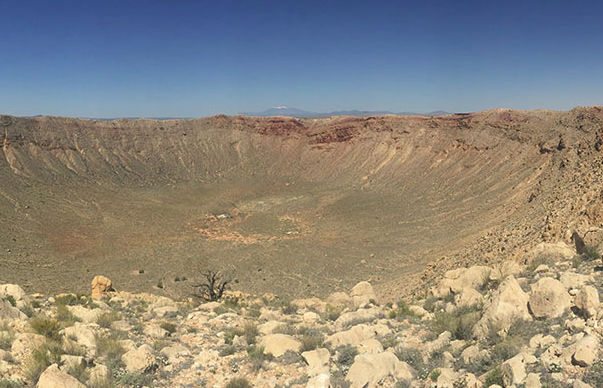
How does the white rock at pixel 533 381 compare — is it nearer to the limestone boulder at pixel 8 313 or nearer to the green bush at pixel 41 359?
the green bush at pixel 41 359

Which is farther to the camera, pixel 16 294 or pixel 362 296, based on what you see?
pixel 362 296

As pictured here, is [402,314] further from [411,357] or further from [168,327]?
[168,327]

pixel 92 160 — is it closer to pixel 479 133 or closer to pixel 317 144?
pixel 317 144

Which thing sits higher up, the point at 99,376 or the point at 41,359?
the point at 41,359

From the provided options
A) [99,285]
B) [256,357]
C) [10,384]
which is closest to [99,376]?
[10,384]

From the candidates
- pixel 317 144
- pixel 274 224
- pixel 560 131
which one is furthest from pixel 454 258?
pixel 317 144

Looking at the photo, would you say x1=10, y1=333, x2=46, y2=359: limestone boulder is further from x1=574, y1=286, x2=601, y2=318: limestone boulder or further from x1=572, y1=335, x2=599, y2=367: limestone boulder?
x1=574, y1=286, x2=601, y2=318: limestone boulder

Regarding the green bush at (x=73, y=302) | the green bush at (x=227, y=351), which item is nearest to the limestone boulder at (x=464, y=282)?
the green bush at (x=227, y=351)
